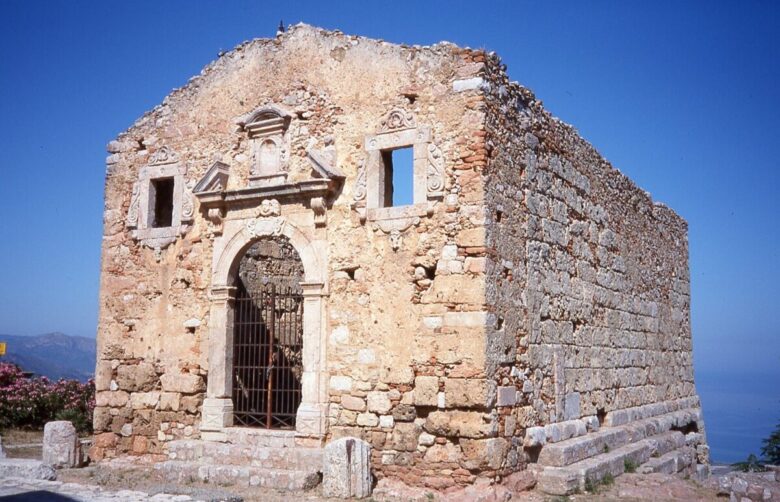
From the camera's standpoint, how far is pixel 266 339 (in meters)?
11.2

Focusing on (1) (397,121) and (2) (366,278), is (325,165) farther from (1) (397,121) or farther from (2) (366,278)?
(2) (366,278)

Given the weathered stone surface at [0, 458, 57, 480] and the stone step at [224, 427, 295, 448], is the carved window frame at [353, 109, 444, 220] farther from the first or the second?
the weathered stone surface at [0, 458, 57, 480]

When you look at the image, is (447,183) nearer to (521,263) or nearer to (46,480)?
(521,263)

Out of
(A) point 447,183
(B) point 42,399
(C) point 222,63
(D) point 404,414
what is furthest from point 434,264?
(B) point 42,399

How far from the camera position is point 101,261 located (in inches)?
428

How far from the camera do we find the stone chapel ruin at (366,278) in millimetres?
8312

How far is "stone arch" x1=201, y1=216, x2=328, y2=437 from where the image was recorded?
8.86 metres

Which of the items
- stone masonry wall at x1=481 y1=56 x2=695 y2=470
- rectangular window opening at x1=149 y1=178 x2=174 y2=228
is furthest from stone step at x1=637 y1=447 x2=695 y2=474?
rectangular window opening at x1=149 y1=178 x2=174 y2=228

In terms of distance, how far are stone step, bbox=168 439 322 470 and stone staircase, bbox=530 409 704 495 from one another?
8.32 feet

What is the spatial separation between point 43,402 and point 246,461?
7.94 metres

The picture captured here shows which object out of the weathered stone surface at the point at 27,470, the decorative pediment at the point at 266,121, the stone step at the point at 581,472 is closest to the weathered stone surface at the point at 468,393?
the stone step at the point at 581,472

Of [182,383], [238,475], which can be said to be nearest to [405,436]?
[238,475]

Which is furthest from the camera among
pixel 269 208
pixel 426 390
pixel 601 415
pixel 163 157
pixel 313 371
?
pixel 601 415

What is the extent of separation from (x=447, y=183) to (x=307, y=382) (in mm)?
2764
